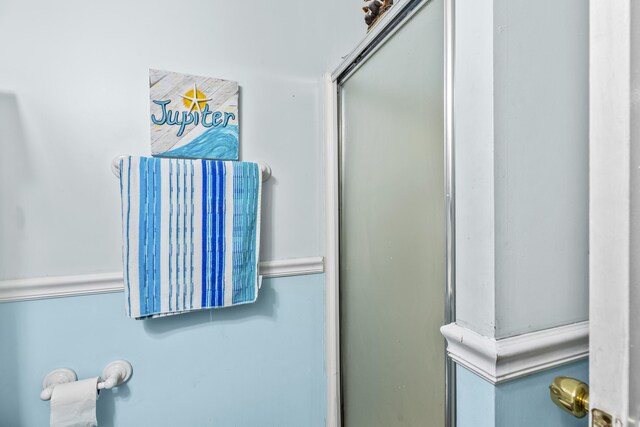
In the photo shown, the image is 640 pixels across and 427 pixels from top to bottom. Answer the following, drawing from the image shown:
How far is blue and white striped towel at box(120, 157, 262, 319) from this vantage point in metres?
0.86

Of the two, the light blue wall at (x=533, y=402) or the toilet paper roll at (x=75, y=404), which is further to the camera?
the toilet paper roll at (x=75, y=404)

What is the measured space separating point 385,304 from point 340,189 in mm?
452

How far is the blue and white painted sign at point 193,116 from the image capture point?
0.93 metres

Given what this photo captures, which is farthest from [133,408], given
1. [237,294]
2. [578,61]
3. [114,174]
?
[578,61]

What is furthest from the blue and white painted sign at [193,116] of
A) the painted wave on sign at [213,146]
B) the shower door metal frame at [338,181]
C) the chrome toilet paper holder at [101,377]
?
the chrome toilet paper holder at [101,377]

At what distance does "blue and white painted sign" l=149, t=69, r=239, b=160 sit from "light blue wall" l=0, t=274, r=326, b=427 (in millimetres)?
480

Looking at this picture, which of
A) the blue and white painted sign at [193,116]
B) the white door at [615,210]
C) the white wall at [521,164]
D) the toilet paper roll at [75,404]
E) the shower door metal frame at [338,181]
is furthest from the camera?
the blue and white painted sign at [193,116]

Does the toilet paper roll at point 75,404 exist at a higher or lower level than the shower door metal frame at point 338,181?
lower

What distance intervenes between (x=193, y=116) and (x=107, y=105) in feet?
0.77

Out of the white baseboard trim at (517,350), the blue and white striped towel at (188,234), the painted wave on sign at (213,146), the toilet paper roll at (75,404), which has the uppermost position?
the painted wave on sign at (213,146)

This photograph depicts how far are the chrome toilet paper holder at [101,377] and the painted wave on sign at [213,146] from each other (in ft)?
2.11

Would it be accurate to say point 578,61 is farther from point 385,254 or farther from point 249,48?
point 249,48

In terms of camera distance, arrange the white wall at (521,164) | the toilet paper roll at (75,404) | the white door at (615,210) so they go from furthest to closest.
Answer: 1. the toilet paper roll at (75,404)
2. the white wall at (521,164)
3. the white door at (615,210)

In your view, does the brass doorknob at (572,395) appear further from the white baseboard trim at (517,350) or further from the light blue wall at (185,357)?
the light blue wall at (185,357)
